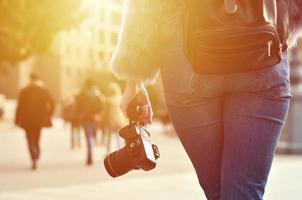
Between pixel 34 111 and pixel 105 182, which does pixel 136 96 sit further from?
pixel 34 111

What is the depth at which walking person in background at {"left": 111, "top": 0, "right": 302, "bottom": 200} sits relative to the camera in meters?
2.47

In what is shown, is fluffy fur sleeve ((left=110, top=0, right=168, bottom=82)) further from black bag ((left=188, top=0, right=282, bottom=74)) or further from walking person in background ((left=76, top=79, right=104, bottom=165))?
walking person in background ((left=76, top=79, right=104, bottom=165))

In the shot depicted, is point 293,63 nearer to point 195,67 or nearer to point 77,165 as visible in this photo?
point 77,165

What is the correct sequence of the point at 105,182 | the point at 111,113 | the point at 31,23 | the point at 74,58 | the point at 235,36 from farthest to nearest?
the point at 74,58, the point at 31,23, the point at 111,113, the point at 105,182, the point at 235,36

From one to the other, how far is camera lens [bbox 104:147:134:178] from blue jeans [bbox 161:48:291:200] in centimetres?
26

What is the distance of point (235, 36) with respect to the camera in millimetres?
2449

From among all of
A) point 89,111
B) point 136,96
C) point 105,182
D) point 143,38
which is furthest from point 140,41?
point 89,111

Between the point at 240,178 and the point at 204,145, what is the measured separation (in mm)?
175

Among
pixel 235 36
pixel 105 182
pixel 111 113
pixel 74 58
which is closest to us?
pixel 235 36

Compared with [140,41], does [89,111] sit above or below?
below

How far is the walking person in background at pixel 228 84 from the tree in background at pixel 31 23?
87.2ft

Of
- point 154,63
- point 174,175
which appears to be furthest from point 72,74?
point 154,63

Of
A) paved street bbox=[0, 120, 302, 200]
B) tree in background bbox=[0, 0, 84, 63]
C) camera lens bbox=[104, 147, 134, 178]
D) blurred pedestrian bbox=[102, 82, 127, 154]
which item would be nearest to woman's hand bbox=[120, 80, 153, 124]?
camera lens bbox=[104, 147, 134, 178]

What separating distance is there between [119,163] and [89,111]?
1193 centimetres
